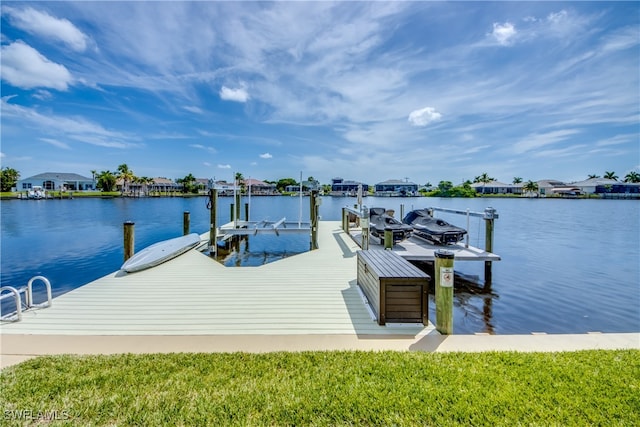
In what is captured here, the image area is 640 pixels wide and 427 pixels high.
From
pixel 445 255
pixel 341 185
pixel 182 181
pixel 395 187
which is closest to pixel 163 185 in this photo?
pixel 182 181

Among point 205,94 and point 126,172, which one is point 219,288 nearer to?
point 205,94

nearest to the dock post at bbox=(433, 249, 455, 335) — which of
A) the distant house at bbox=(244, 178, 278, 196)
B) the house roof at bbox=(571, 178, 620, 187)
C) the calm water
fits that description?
the calm water

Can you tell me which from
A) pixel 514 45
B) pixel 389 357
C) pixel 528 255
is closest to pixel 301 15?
pixel 514 45

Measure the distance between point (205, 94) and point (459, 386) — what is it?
2245 centimetres

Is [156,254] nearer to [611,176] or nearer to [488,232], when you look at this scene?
[488,232]

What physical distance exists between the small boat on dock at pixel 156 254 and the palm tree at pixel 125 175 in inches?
2540

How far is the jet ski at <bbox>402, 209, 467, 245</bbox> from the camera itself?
8.53 meters

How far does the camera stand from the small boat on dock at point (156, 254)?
6.20m

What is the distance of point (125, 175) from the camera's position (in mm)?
61031

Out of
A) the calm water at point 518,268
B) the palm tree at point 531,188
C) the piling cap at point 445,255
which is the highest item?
the palm tree at point 531,188

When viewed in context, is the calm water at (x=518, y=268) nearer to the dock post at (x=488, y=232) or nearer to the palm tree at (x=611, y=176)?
the dock post at (x=488, y=232)

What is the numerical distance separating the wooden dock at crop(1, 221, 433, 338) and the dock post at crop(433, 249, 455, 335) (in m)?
0.20

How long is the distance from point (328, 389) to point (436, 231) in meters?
7.34

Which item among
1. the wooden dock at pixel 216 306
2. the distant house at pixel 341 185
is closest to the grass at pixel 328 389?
the wooden dock at pixel 216 306
